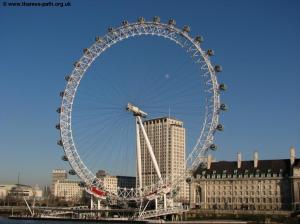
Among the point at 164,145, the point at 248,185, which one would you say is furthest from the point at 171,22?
the point at 164,145

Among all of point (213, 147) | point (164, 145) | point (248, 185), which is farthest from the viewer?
point (164, 145)

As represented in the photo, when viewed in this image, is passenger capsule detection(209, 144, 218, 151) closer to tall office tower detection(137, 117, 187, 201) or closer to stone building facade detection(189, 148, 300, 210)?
stone building facade detection(189, 148, 300, 210)

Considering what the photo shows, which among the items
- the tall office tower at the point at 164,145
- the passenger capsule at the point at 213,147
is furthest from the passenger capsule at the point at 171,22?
the tall office tower at the point at 164,145

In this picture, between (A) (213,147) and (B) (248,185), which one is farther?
(B) (248,185)

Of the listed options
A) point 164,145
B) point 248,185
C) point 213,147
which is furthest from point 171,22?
point 164,145

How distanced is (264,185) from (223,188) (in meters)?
10.6

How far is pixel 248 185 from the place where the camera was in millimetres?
113875

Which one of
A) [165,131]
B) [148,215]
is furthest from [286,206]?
[165,131]

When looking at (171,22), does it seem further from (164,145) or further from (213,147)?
(164,145)

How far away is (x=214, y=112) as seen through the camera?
73.4 meters

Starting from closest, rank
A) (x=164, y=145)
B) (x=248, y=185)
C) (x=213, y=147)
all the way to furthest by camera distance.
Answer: (x=213, y=147) < (x=248, y=185) < (x=164, y=145)

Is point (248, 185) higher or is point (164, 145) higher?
point (164, 145)

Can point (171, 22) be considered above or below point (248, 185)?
above

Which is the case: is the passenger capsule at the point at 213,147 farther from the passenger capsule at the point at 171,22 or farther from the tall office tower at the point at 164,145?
the tall office tower at the point at 164,145
